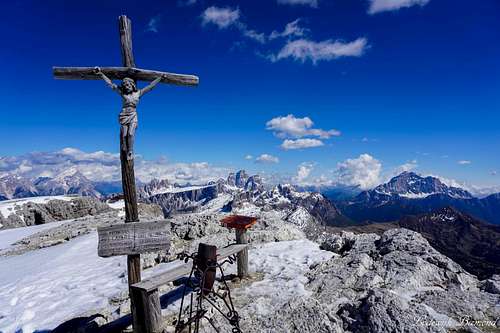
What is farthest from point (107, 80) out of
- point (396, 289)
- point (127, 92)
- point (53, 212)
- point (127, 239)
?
point (53, 212)

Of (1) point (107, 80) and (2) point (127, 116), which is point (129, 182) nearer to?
(2) point (127, 116)

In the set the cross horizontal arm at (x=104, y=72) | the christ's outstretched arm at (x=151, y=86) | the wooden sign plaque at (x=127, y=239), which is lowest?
the wooden sign plaque at (x=127, y=239)

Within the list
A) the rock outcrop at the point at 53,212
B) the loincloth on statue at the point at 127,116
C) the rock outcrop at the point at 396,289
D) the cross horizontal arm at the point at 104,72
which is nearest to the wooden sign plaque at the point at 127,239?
the loincloth on statue at the point at 127,116

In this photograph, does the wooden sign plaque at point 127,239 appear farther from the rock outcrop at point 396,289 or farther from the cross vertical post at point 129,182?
the rock outcrop at point 396,289

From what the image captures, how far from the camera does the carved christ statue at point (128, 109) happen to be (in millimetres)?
8070

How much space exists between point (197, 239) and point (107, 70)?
544 inches

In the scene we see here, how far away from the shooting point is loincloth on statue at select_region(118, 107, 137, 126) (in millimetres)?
8055

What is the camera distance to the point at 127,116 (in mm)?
8117

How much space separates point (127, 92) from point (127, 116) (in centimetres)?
72

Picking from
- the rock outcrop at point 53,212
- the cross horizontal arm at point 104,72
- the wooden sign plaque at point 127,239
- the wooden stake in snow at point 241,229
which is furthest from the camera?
the rock outcrop at point 53,212

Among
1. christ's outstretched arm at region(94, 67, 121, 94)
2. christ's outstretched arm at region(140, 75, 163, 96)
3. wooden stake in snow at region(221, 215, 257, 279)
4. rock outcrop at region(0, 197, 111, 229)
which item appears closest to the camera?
christ's outstretched arm at region(94, 67, 121, 94)

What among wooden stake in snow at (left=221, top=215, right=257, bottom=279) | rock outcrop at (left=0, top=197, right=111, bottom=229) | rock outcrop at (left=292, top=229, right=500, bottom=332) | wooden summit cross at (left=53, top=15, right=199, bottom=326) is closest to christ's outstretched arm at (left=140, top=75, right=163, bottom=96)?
wooden summit cross at (left=53, top=15, right=199, bottom=326)

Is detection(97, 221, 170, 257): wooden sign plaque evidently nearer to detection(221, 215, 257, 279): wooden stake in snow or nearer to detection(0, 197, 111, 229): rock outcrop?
detection(221, 215, 257, 279): wooden stake in snow

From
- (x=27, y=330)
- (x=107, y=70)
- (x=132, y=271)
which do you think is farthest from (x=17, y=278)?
(x=107, y=70)
